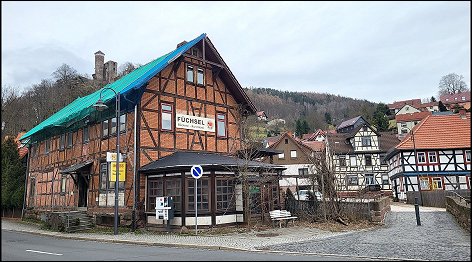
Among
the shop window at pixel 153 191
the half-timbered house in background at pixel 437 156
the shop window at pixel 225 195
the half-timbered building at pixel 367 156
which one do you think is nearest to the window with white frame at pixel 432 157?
the half-timbered house in background at pixel 437 156

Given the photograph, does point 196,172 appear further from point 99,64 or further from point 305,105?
point 305,105

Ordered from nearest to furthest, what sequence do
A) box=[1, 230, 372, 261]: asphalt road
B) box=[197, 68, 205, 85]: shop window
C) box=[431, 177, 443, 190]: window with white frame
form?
box=[1, 230, 372, 261]: asphalt road → box=[197, 68, 205, 85]: shop window → box=[431, 177, 443, 190]: window with white frame

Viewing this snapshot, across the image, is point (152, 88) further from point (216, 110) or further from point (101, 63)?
point (101, 63)

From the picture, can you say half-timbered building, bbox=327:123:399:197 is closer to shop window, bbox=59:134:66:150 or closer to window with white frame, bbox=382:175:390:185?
window with white frame, bbox=382:175:390:185

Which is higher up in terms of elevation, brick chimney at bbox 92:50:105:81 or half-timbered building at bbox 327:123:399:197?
brick chimney at bbox 92:50:105:81

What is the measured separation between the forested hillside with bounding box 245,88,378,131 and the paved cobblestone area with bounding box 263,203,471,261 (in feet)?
313

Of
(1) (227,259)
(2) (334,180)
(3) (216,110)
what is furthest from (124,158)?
(1) (227,259)

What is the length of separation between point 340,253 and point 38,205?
26.1 m

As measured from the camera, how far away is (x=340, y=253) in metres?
10.7

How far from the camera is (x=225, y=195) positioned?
737 inches

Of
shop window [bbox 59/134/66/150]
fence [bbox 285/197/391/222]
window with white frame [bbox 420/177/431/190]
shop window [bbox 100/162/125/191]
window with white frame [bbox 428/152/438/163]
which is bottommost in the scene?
fence [bbox 285/197/391/222]

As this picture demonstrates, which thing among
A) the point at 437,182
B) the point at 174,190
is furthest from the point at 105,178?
the point at 437,182

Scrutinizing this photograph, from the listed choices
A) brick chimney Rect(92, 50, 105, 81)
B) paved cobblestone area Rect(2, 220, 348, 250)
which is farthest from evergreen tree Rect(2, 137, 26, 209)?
brick chimney Rect(92, 50, 105, 81)

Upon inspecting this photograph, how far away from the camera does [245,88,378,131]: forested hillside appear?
11989 centimetres
